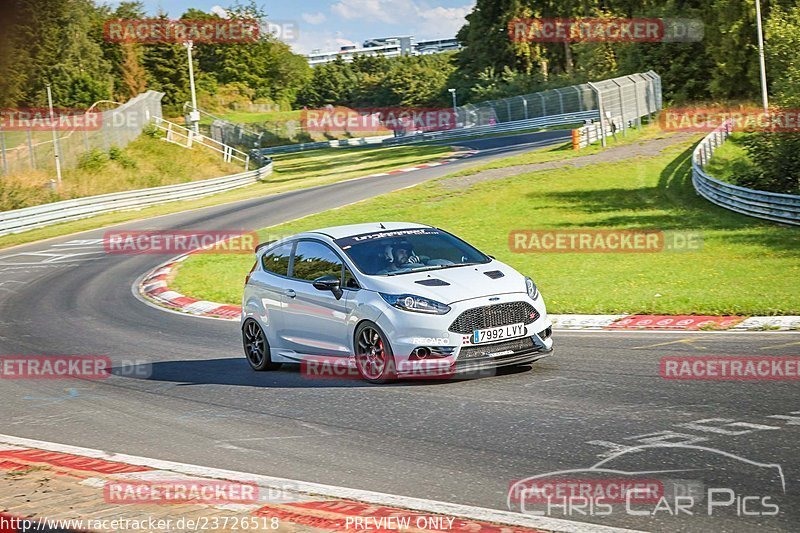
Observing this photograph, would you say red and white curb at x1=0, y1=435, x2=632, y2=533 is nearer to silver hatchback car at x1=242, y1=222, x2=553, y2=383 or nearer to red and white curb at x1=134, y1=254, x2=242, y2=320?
silver hatchback car at x1=242, y1=222, x2=553, y2=383

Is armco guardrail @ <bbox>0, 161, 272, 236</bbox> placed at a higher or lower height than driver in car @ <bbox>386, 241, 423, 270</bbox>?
lower

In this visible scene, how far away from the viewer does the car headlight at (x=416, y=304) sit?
10.5m

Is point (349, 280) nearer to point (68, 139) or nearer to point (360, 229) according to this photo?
point (360, 229)

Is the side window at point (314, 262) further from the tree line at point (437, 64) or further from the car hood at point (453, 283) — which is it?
the tree line at point (437, 64)

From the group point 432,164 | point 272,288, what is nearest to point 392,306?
point 272,288

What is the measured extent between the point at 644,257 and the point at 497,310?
12659 mm

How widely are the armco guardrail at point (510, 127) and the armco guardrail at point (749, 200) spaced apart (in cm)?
3812

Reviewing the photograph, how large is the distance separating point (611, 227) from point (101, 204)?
74.7 ft

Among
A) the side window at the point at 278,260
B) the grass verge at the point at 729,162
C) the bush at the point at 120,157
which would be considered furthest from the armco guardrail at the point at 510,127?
the side window at the point at 278,260

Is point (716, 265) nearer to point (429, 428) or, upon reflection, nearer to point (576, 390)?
point (576, 390)
